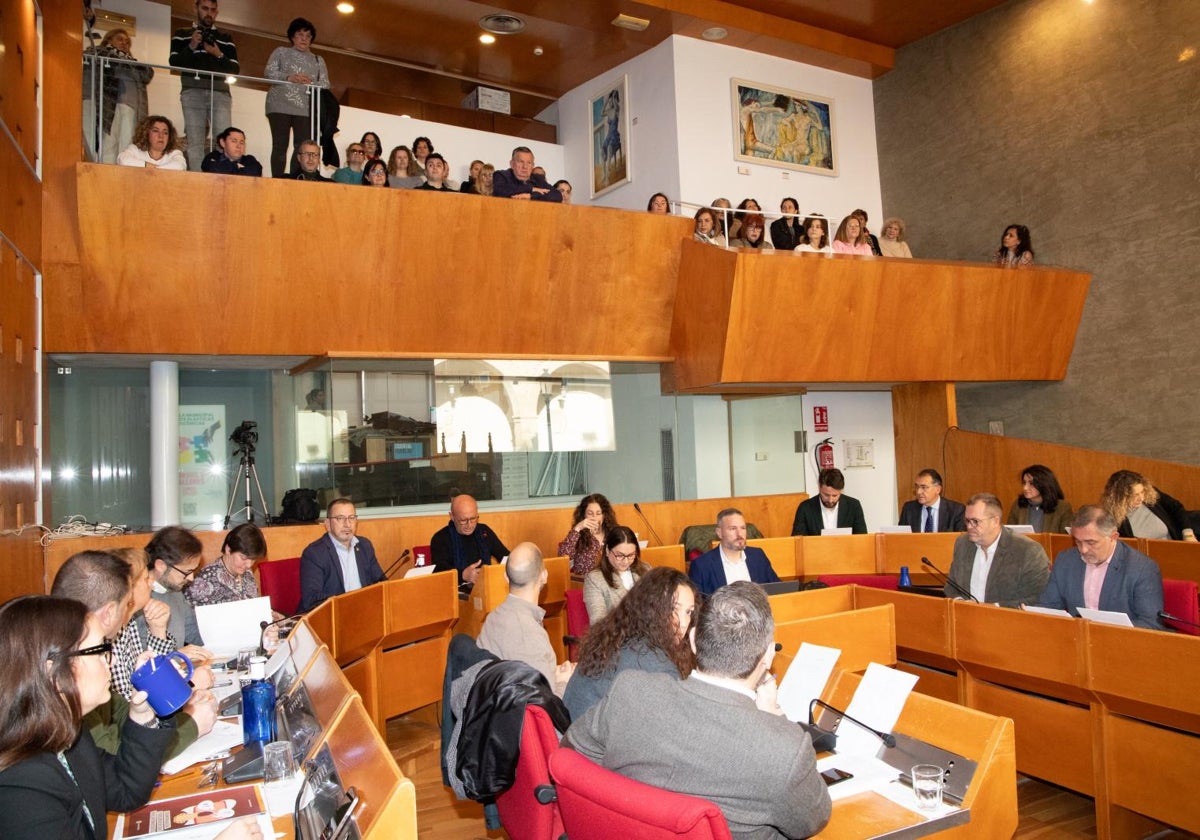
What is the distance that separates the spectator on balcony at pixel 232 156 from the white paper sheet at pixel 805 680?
549 centimetres

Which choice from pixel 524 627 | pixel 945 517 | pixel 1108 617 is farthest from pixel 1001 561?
pixel 524 627

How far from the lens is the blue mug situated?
2254 millimetres

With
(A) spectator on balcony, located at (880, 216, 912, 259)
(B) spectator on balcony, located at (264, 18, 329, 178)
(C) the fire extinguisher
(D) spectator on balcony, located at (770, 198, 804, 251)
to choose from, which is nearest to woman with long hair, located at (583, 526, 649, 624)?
(B) spectator on balcony, located at (264, 18, 329, 178)

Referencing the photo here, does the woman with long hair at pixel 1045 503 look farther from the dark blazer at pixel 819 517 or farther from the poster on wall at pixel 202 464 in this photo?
the poster on wall at pixel 202 464

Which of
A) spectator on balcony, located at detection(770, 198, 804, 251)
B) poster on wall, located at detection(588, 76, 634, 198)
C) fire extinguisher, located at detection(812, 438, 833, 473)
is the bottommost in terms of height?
fire extinguisher, located at detection(812, 438, 833, 473)

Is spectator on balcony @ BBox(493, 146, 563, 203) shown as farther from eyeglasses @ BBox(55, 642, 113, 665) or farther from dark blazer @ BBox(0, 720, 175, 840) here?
eyeglasses @ BBox(55, 642, 113, 665)

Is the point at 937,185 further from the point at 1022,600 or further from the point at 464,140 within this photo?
the point at 1022,600

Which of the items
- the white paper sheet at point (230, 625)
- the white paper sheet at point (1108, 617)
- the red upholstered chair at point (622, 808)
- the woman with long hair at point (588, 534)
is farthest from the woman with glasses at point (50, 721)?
the woman with long hair at point (588, 534)

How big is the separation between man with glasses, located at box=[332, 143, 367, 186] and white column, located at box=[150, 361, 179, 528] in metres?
2.12

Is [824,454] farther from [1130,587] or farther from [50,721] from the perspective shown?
[50,721]

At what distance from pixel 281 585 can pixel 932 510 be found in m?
4.83

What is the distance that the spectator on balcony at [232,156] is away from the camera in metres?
6.63

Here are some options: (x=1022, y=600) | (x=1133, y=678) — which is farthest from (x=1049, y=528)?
(x=1133, y=678)

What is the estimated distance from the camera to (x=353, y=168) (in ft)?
25.8
